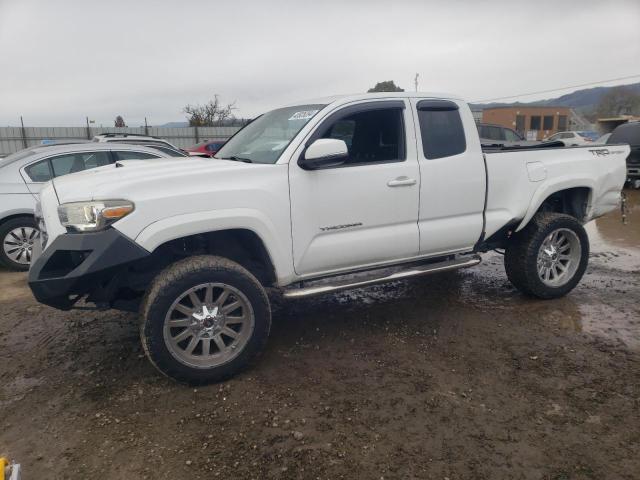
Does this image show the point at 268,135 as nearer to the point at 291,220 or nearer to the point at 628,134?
the point at 291,220

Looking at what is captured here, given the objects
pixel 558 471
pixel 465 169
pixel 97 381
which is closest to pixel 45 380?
pixel 97 381

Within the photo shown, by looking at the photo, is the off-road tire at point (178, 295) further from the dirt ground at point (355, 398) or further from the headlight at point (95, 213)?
the headlight at point (95, 213)

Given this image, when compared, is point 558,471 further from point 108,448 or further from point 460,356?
point 108,448

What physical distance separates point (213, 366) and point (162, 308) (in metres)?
0.54

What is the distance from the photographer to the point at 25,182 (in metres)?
6.09

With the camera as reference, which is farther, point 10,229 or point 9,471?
point 10,229

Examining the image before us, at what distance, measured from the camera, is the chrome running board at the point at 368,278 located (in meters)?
3.64

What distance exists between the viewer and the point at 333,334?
4.18 m

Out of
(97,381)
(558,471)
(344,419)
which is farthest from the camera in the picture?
(97,381)

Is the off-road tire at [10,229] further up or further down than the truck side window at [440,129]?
further down

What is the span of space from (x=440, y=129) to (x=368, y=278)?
1.46 metres

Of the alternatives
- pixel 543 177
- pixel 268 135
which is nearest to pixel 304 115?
pixel 268 135

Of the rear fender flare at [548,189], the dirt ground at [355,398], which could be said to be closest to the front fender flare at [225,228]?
the dirt ground at [355,398]

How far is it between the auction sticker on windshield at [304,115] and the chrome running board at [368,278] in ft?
4.26
